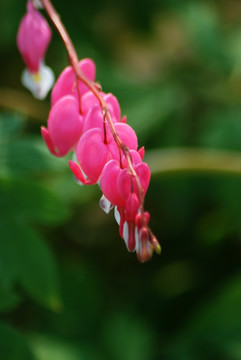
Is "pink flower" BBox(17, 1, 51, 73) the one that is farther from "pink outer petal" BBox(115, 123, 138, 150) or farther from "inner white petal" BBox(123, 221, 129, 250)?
"inner white petal" BBox(123, 221, 129, 250)

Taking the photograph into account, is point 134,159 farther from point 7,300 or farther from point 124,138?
point 7,300

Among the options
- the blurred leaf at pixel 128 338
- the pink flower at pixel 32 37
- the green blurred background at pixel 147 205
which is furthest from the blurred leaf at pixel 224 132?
the pink flower at pixel 32 37

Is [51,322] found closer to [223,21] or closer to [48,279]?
[48,279]

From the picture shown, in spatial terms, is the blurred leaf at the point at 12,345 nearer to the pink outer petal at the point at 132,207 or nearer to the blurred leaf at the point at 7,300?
the blurred leaf at the point at 7,300

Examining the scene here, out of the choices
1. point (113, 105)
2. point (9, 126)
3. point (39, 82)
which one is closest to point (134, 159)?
point (113, 105)

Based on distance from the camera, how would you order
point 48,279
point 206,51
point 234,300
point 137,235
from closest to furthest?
point 137,235 < point 48,279 < point 234,300 < point 206,51

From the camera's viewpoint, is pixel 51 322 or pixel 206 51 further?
pixel 206 51

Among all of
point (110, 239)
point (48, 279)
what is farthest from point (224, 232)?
point (48, 279)
